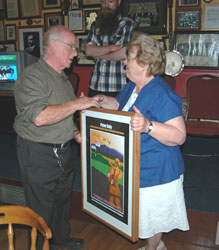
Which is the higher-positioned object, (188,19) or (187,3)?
(187,3)

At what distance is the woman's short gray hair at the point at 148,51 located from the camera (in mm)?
1560

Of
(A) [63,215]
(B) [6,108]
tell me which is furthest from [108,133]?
(B) [6,108]

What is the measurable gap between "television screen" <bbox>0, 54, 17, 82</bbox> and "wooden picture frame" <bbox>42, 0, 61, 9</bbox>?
1616 millimetres

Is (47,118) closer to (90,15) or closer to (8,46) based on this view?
(90,15)

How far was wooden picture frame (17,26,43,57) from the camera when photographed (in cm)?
515

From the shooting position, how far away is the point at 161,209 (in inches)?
67.5

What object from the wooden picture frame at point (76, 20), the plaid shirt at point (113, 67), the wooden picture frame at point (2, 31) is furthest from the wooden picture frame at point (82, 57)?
the plaid shirt at point (113, 67)

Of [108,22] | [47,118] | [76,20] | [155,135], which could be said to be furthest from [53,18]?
[155,135]

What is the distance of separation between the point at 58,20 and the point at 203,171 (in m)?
3.50

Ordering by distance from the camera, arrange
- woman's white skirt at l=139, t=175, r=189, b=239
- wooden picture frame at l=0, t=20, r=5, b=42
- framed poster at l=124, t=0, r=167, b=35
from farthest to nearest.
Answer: wooden picture frame at l=0, t=20, r=5, b=42 → framed poster at l=124, t=0, r=167, b=35 → woman's white skirt at l=139, t=175, r=189, b=239

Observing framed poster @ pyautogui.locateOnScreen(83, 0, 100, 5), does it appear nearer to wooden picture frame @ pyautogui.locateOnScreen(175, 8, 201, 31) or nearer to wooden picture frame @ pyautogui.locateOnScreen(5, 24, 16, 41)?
wooden picture frame @ pyautogui.locateOnScreen(175, 8, 201, 31)

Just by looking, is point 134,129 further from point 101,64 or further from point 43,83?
point 101,64

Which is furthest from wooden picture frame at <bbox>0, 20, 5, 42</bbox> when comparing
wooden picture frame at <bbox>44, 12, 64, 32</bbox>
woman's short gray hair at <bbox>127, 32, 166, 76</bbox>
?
woman's short gray hair at <bbox>127, 32, 166, 76</bbox>

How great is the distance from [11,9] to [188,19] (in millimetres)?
3192
